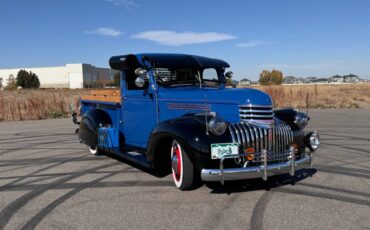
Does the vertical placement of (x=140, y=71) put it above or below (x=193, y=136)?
above

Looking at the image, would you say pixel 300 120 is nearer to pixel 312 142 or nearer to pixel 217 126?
pixel 312 142

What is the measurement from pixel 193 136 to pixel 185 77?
6.89 feet

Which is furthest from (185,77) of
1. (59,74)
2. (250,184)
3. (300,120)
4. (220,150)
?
(59,74)

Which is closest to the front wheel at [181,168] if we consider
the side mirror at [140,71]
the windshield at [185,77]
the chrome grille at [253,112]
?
the chrome grille at [253,112]

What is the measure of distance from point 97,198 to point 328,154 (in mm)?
4992

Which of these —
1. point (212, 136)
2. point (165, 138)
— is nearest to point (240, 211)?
point (212, 136)

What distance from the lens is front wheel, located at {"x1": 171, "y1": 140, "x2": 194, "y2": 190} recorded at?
509 centimetres

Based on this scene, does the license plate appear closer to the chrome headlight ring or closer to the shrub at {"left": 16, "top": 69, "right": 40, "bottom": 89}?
the chrome headlight ring

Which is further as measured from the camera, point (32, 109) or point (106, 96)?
point (32, 109)

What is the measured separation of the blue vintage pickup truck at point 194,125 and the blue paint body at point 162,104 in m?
0.01

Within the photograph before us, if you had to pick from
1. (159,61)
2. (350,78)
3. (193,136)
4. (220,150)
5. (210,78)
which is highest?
(350,78)

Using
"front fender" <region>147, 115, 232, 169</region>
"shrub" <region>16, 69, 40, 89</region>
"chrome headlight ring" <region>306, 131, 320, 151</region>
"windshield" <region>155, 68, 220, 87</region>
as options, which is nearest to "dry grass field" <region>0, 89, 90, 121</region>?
"windshield" <region>155, 68, 220, 87</region>

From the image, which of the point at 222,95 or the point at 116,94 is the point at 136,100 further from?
the point at 222,95

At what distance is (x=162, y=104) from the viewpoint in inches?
245
